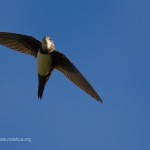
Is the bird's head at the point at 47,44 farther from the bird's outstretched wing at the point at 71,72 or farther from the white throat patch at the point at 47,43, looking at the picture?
the bird's outstretched wing at the point at 71,72

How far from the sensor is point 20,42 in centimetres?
1013

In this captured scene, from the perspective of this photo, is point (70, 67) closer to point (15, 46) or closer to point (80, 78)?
point (80, 78)

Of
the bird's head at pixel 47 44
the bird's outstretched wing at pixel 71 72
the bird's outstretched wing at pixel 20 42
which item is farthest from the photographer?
the bird's outstretched wing at pixel 20 42

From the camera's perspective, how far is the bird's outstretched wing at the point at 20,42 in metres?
10.0

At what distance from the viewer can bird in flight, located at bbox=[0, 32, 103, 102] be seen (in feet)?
31.5

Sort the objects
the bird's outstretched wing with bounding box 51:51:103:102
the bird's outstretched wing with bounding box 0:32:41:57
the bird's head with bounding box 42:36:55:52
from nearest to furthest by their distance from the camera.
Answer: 1. the bird's head with bounding box 42:36:55:52
2. the bird's outstretched wing with bounding box 51:51:103:102
3. the bird's outstretched wing with bounding box 0:32:41:57

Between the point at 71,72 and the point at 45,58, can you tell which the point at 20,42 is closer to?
the point at 45,58

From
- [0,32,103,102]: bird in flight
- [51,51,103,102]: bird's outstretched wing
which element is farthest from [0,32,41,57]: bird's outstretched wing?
[51,51,103,102]: bird's outstretched wing

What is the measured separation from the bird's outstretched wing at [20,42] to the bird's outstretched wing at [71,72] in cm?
36

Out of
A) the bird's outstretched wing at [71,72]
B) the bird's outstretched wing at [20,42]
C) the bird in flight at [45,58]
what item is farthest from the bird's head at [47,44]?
the bird's outstretched wing at [20,42]

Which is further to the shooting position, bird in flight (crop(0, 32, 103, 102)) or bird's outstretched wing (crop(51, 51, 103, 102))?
bird's outstretched wing (crop(51, 51, 103, 102))

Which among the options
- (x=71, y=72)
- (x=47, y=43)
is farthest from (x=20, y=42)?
(x=71, y=72)

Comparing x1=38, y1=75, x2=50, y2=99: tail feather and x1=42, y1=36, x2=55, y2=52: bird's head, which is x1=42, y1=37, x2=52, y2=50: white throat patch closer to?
x1=42, y1=36, x2=55, y2=52: bird's head

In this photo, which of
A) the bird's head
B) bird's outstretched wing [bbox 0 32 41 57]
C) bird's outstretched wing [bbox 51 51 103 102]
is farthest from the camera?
bird's outstretched wing [bbox 0 32 41 57]
